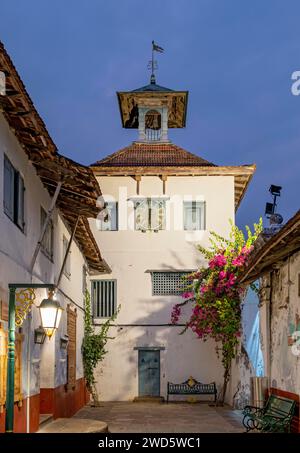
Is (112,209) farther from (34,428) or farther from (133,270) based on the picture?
(34,428)

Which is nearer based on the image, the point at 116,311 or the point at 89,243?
the point at 89,243

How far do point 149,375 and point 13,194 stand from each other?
15.0 m

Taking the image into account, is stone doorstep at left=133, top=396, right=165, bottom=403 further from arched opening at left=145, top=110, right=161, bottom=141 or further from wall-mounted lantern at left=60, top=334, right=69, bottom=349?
arched opening at left=145, top=110, right=161, bottom=141

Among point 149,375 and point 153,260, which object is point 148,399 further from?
point 153,260

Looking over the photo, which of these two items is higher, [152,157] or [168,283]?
[152,157]

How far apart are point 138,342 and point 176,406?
9.95ft

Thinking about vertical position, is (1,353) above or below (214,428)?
above

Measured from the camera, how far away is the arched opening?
1156 inches

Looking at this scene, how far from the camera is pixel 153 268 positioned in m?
25.5

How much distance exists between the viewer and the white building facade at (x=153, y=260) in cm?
2494

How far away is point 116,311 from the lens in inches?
998

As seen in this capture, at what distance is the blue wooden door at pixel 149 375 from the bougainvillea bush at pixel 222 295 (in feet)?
5.01

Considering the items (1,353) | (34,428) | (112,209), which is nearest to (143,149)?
(112,209)

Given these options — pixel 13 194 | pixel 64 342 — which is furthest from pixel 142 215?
pixel 13 194
